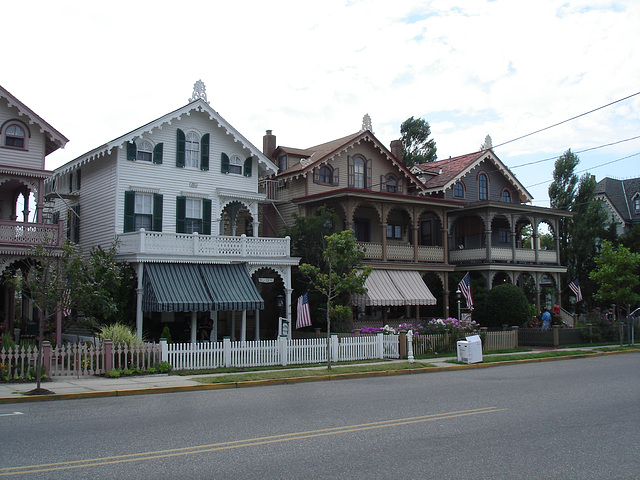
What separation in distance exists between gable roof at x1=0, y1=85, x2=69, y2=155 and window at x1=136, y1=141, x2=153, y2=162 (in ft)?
9.87

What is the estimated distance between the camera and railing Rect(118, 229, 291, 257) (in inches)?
960

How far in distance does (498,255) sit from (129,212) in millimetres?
20583

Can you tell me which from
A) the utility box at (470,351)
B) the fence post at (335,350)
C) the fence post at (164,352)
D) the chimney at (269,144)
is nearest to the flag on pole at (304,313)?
the fence post at (335,350)

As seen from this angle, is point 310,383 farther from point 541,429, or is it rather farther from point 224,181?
point 224,181

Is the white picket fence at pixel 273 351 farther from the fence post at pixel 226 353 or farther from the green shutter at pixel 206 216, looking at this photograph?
the green shutter at pixel 206 216

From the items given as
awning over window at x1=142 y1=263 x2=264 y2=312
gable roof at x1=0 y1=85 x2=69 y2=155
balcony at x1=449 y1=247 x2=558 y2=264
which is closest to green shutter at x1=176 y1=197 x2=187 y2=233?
awning over window at x1=142 y1=263 x2=264 y2=312

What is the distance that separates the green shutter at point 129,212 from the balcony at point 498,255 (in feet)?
62.6

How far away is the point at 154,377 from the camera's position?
18.7m

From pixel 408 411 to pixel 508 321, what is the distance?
2184cm

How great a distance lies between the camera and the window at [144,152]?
26.8 metres

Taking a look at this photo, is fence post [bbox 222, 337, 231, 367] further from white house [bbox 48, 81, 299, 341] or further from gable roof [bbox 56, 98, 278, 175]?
gable roof [bbox 56, 98, 278, 175]

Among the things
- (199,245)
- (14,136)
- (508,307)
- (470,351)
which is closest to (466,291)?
(508,307)

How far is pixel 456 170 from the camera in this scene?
39.3m

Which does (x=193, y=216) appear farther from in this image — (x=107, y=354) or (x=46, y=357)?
(x=46, y=357)
